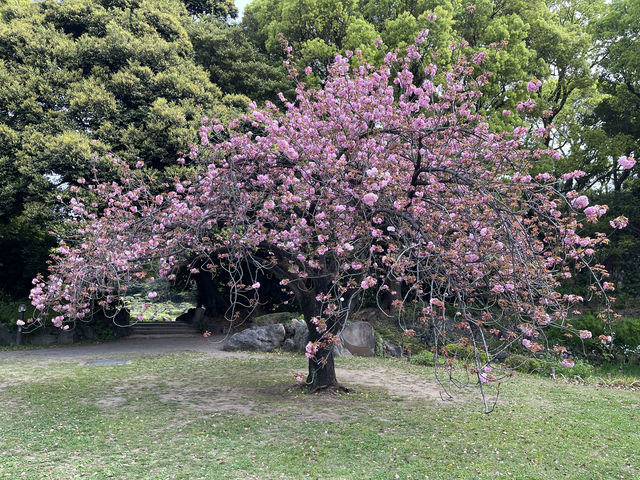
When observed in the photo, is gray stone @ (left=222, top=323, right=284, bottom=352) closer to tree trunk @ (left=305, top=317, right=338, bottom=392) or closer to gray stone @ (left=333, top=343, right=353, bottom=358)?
gray stone @ (left=333, top=343, right=353, bottom=358)

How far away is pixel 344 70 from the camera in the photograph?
700cm

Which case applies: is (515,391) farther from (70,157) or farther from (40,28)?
(40,28)

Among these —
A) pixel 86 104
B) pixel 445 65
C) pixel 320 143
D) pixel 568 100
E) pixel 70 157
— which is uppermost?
pixel 568 100

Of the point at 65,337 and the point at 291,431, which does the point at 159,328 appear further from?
the point at 291,431

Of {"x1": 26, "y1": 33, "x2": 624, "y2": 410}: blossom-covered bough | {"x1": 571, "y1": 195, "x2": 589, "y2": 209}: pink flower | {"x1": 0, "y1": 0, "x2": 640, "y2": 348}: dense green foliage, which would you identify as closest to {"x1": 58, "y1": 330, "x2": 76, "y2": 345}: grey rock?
{"x1": 0, "y1": 0, "x2": 640, "y2": 348}: dense green foliage

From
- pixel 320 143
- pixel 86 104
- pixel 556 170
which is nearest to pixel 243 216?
pixel 320 143

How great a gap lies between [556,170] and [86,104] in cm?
1638

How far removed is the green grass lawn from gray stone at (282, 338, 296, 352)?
149 inches

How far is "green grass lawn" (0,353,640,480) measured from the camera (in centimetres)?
412

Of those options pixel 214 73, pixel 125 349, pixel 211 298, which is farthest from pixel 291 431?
pixel 211 298

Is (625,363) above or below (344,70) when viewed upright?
below

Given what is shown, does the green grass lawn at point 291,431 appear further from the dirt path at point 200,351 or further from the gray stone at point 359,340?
the gray stone at point 359,340

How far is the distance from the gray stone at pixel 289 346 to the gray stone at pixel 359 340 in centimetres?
140

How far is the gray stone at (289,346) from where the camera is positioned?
39.9ft
